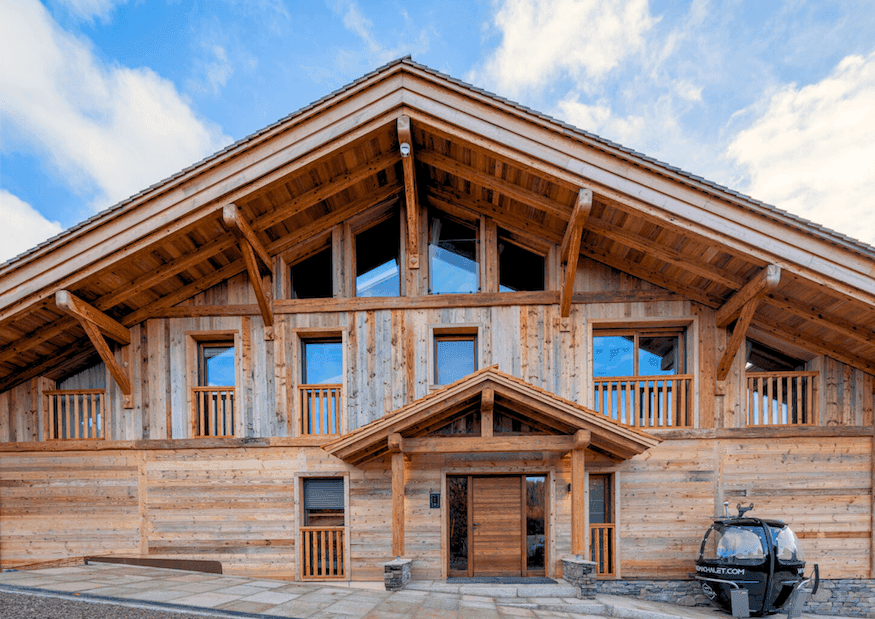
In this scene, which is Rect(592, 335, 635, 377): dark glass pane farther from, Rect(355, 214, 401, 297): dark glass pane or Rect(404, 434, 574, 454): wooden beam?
Rect(355, 214, 401, 297): dark glass pane

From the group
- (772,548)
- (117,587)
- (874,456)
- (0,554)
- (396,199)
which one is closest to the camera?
(117,587)

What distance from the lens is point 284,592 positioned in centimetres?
555

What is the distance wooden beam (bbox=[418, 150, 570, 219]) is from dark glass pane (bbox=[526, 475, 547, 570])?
489cm

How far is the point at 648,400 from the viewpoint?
301 inches

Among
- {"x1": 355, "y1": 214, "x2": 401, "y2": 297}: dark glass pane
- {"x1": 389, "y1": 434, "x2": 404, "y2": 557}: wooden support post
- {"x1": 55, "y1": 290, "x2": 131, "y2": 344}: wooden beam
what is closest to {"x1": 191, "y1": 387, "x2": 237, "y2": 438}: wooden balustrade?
{"x1": 55, "y1": 290, "x2": 131, "y2": 344}: wooden beam

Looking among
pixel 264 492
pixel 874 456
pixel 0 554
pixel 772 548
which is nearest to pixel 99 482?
pixel 0 554

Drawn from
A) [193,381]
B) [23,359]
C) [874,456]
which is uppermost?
[23,359]

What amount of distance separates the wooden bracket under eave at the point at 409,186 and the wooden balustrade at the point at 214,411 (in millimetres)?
4284

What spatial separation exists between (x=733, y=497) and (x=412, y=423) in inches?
233

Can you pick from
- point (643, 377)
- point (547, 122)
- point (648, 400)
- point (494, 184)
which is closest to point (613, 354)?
point (643, 377)

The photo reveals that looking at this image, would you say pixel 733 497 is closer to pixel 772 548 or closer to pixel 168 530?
pixel 772 548

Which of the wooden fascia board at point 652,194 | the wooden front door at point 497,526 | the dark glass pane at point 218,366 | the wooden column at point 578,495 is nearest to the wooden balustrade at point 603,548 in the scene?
the wooden column at point 578,495

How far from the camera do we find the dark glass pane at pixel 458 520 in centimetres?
746

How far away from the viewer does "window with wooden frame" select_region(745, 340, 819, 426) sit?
→ 7441mm
